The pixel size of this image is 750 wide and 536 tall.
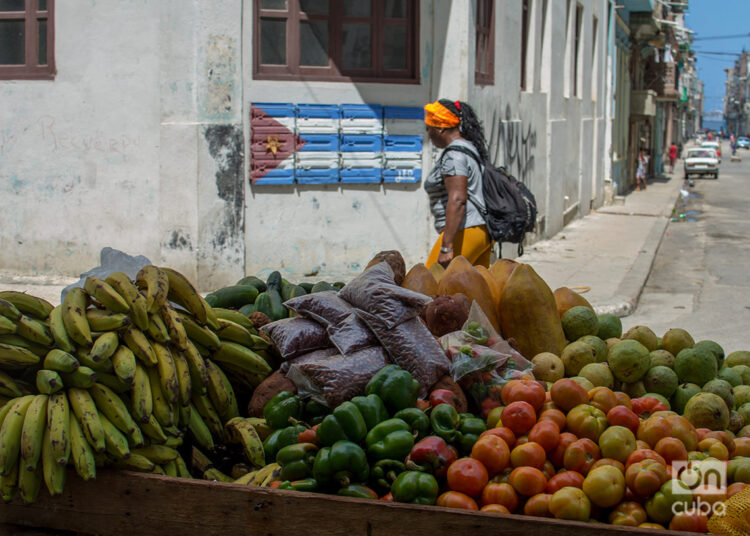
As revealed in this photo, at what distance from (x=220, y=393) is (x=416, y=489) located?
106 centimetres

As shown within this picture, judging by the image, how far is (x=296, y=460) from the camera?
9.70 feet

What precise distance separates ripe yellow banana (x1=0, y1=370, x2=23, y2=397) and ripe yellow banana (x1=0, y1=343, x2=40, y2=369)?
72mm

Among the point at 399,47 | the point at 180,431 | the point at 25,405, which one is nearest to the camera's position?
the point at 25,405

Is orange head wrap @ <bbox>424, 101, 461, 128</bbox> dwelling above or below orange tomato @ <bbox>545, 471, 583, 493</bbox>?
above

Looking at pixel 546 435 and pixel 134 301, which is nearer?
pixel 546 435

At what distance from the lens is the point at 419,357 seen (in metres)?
3.35

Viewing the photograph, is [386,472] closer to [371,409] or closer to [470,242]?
[371,409]

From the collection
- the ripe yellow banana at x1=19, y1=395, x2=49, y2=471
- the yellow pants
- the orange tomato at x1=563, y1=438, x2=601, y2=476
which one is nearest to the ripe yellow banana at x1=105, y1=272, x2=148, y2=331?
the ripe yellow banana at x1=19, y1=395, x2=49, y2=471

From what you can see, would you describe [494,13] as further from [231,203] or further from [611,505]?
[611,505]

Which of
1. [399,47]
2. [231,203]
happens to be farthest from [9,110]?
[399,47]

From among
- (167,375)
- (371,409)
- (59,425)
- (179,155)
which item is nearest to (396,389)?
(371,409)

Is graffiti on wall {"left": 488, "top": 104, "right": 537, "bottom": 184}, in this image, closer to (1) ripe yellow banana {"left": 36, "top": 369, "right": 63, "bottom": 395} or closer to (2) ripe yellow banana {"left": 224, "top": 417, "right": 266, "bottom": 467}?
(2) ripe yellow banana {"left": 224, "top": 417, "right": 266, "bottom": 467}

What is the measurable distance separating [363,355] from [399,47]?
7061mm

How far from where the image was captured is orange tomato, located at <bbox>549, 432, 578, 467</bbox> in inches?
114
